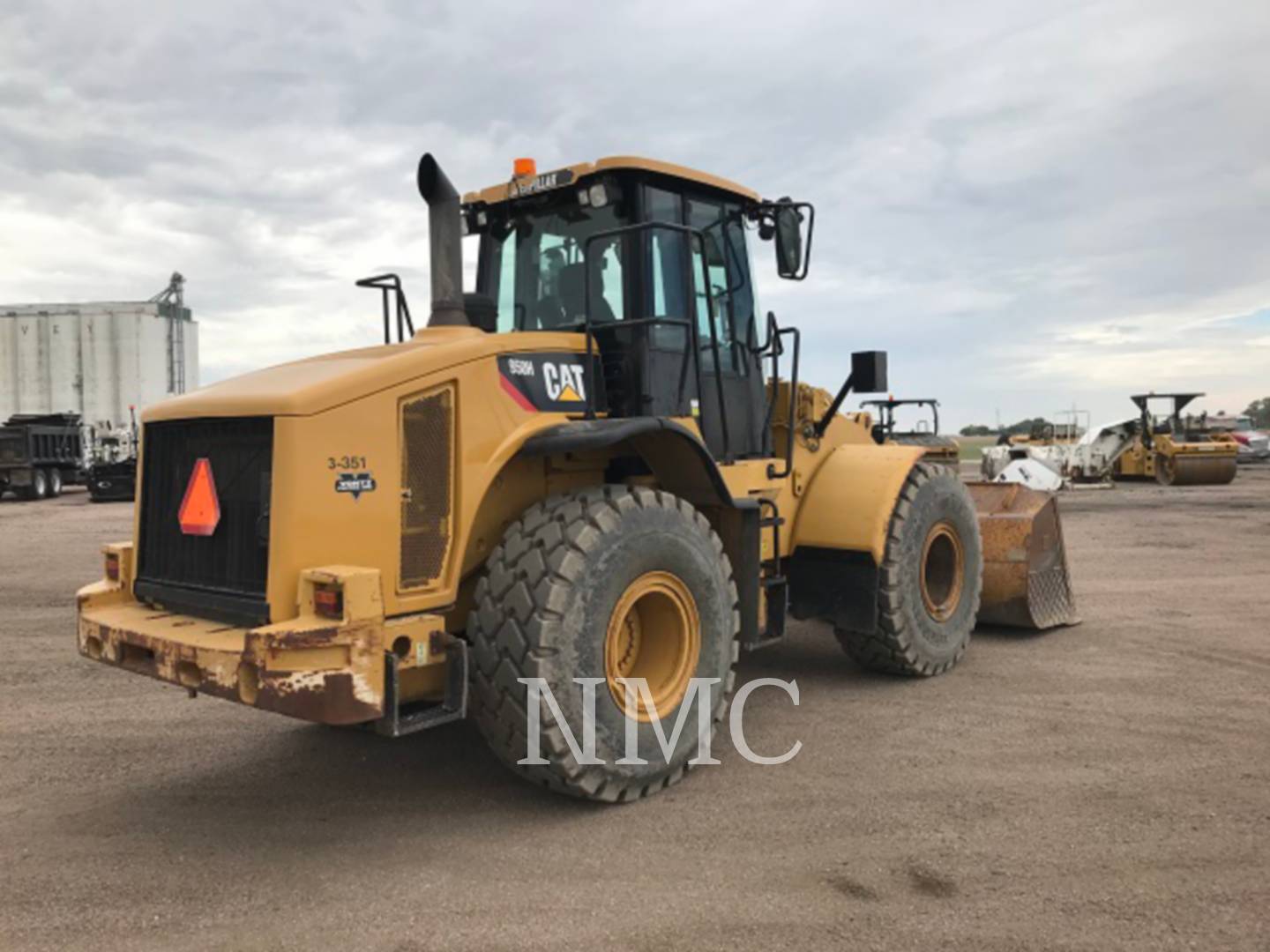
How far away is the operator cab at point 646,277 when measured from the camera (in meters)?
5.08

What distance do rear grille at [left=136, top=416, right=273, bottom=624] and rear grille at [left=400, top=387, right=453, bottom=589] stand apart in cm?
52

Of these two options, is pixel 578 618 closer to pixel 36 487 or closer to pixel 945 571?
pixel 945 571

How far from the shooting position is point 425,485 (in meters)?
4.07

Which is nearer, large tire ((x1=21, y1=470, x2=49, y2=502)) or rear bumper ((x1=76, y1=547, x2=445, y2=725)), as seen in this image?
rear bumper ((x1=76, y1=547, x2=445, y2=725))

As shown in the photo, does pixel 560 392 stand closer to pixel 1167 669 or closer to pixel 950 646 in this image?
pixel 950 646

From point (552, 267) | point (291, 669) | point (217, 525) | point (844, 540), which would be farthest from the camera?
point (844, 540)

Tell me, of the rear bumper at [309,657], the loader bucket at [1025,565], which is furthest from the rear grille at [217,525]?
the loader bucket at [1025,565]

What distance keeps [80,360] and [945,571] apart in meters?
37.6

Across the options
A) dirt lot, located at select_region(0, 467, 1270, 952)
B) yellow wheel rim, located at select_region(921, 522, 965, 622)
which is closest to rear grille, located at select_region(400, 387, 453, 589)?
dirt lot, located at select_region(0, 467, 1270, 952)

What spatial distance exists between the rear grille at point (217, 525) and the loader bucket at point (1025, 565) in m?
5.55

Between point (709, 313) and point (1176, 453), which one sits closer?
point (709, 313)

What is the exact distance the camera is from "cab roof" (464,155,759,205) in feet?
16.7

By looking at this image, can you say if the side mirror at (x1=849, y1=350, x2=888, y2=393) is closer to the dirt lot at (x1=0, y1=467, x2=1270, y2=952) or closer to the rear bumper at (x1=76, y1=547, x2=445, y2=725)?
the dirt lot at (x1=0, y1=467, x2=1270, y2=952)

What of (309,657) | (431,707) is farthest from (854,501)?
(309,657)
